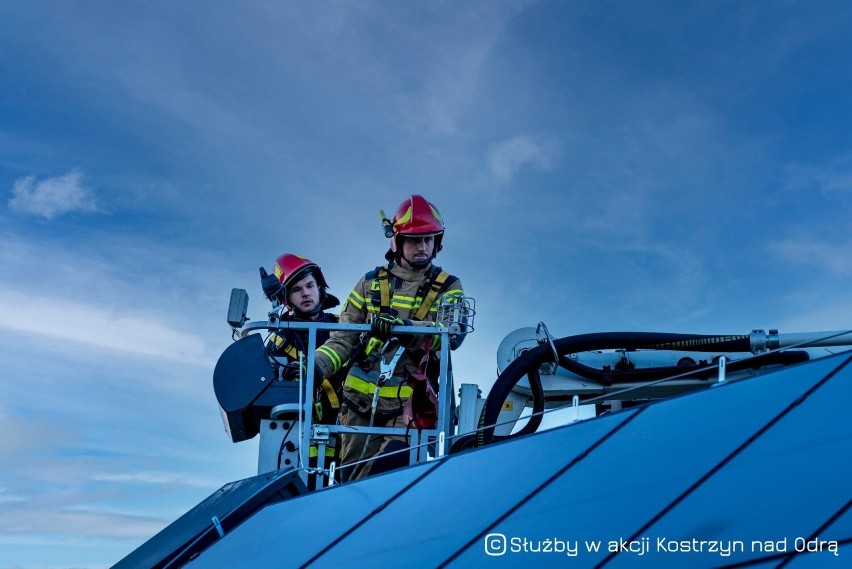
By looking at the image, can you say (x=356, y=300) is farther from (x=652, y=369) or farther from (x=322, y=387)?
(x=652, y=369)

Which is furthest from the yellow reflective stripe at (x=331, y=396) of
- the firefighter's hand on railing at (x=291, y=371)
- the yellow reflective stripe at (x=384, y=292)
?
the yellow reflective stripe at (x=384, y=292)

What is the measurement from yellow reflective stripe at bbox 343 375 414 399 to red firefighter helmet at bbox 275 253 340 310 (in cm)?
163

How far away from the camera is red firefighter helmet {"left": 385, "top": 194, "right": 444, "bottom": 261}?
25.2 feet

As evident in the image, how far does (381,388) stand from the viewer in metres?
7.06

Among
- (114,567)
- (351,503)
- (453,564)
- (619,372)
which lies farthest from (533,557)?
(619,372)

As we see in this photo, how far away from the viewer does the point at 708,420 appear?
4570mm

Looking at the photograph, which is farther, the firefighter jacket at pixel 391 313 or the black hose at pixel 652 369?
the black hose at pixel 652 369

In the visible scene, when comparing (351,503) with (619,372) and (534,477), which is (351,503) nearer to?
(534,477)

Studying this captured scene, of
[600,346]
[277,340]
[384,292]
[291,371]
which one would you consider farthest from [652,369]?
[277,340]

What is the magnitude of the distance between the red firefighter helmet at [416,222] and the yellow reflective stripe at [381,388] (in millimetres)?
1160

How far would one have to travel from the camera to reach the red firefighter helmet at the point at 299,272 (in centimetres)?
888

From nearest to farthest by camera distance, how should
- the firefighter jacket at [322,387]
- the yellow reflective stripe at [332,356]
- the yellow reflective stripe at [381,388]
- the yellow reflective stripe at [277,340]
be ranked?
the yellow reflective stripe at [381,388] < the yellow reflective stripe at [332,356] < the firefighter jacket at [322,387] < the yellow reflective stripe at [277,340]

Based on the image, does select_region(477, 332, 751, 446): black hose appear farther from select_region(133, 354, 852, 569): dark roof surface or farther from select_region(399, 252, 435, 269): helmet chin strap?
select_region(133, 354, 852, 569): dark roof surface

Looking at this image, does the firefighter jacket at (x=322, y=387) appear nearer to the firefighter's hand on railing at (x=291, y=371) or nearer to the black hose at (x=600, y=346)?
the firefighter's hand on railing at (x=291, y=371)
